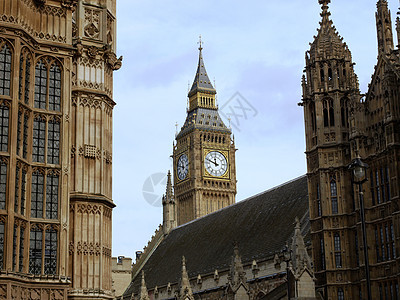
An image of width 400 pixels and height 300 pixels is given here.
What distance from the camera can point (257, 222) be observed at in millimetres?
59406

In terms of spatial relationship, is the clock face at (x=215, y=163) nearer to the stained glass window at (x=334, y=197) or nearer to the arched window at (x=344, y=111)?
the arched window at (x=344, y=111)

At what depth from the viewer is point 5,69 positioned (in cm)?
2834

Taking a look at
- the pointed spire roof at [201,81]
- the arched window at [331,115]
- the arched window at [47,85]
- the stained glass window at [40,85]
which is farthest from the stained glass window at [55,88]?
the pointed spire roof at [201,81]

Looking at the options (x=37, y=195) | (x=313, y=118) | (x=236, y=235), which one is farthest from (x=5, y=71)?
(x=236, y=235)

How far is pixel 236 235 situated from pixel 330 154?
769 inches

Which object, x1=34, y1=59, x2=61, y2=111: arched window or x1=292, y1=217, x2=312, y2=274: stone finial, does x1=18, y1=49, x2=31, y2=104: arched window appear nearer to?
x1=34, y1=59, x2=61, y2=111: arched window

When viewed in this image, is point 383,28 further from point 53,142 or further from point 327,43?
point 53,142

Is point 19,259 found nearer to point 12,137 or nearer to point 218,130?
point 12,137

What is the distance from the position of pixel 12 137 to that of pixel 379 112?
21.2 metres

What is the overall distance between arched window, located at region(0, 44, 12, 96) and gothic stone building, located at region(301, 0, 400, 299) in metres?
19.9

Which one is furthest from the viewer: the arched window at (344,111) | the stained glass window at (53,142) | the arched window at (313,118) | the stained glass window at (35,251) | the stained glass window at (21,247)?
the arched window at (313,118)

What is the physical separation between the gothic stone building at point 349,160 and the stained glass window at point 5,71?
19.9m

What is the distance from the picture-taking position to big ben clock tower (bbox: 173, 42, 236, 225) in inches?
4188

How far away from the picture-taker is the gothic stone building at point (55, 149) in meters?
27.6
